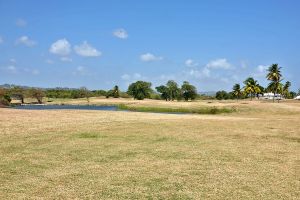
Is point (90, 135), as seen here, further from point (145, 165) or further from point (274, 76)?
point (274, 76)

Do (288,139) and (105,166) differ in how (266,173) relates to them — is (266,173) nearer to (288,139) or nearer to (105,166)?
(105,166)

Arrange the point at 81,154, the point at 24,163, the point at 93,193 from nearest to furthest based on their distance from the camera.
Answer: the point at 93,193
the point at 24,163
the point at 81,154

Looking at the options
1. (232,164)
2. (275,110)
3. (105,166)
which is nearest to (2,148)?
(105,166)

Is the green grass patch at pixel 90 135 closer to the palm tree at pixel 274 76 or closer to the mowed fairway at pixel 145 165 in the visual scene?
the mowed fairway at pixel 145 165

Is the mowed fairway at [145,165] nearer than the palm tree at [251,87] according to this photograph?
Yes

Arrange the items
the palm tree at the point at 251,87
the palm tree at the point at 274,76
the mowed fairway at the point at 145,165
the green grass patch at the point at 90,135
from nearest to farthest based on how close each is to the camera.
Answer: the mowed fairway at the point at 145,165 → the green grass patch at the point at 90,135 → the palm tree at the point at 274,76 → the palm tree at the point at 251,87

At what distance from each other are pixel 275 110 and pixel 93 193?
7626 cm

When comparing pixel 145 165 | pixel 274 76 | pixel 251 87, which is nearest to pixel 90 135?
pixel 145 165

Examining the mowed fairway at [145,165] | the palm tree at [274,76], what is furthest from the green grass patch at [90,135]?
the palm tree at [274,76]

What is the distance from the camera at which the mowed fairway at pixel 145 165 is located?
15.9 metres

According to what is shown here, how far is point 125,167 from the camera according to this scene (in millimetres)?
20625

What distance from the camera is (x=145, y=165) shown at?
21.2 meters

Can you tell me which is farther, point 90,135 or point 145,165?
point 90,135

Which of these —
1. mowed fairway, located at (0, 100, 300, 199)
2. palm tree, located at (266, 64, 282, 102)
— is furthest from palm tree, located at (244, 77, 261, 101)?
mowed fairway, located at (0, 100, 300, 199)
